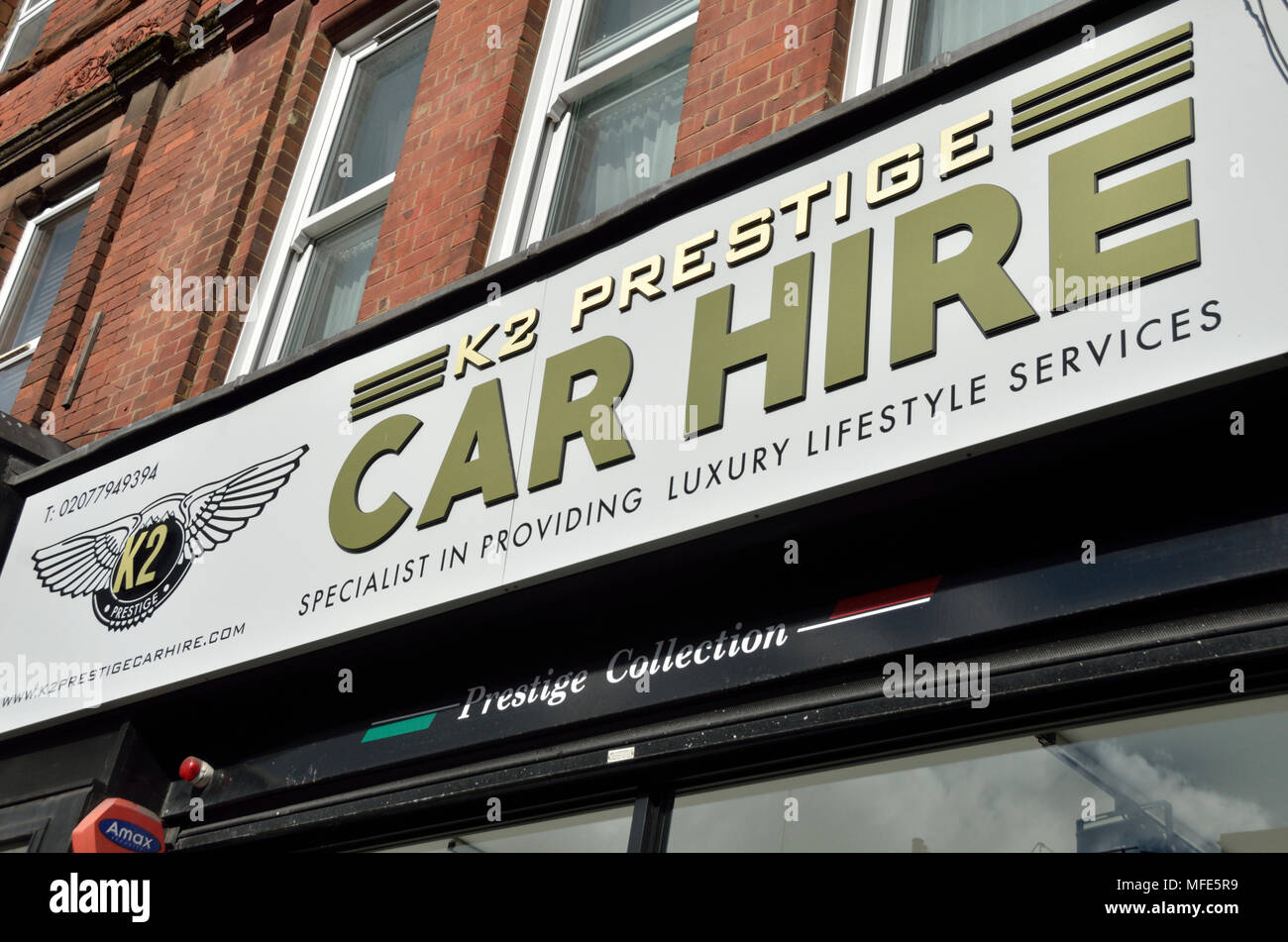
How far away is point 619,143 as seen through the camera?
262 inches

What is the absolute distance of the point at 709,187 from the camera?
197 inches

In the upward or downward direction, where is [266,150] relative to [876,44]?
upward

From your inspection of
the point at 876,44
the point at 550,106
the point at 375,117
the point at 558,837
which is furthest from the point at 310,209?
the point at 558,837

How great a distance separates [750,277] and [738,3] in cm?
193

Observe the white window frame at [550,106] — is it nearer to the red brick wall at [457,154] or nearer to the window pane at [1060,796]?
the red brick wall at [457,154]

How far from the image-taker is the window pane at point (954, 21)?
213 inches

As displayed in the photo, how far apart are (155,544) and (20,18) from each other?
308 inches

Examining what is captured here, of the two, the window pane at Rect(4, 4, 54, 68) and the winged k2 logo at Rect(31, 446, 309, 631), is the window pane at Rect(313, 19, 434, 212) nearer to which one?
the winged k2 logo at Rect(31, 446, 309, 631)

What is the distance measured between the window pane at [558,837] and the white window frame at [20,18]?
9.53 m

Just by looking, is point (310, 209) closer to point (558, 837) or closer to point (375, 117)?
point (375, 117)

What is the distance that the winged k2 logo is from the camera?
6.00 m
